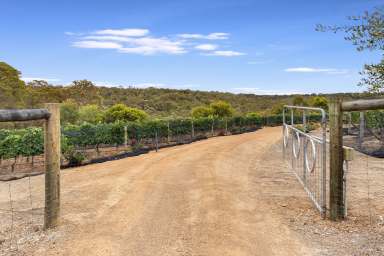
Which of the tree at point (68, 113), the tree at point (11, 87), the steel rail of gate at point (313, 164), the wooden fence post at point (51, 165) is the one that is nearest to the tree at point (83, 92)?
the tree at point (11, 87)

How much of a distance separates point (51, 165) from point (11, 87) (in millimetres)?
29428

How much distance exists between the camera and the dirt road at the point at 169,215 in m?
6.13

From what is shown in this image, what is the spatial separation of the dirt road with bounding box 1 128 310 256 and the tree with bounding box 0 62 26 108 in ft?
66.1

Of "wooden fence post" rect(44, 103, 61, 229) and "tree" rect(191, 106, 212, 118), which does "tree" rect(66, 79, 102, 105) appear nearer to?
"tree" rect(191, 106, 212, 118)

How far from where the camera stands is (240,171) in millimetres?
13555

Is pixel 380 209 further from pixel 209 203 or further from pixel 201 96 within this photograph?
pixel 201 96

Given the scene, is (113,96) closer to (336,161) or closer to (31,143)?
(31,143)

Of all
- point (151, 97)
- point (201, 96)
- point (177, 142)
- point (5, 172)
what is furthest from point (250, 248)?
point (201, 96)

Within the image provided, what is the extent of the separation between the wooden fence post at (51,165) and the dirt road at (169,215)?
0.95 ft

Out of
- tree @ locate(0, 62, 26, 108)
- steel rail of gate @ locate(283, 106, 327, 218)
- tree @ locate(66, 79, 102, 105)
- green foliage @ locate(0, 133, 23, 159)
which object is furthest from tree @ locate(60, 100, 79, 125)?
steel rail of gate @ locate(283, 106, 327, 218)

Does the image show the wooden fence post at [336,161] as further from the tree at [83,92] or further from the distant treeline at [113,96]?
the tree at [83,92]

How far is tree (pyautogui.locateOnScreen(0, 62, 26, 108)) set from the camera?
31.2 meters

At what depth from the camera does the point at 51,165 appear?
291 inches

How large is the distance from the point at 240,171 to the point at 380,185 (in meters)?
4.30
